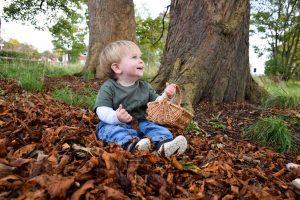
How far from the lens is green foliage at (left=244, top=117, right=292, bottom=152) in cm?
328

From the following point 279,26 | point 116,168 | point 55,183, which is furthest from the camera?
point 279,26

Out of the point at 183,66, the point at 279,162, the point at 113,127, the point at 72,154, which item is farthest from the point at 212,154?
the point at 183,66

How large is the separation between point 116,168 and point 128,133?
3.08 feet

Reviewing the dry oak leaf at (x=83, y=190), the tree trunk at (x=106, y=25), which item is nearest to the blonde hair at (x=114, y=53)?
the dry oak leaf at (x=83, y=190)

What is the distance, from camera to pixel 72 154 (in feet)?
6.75

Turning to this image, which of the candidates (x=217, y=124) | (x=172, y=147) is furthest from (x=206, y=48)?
(x=172, y=147)

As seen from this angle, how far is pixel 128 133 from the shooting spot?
9.04 ft

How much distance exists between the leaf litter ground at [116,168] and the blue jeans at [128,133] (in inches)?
4.5

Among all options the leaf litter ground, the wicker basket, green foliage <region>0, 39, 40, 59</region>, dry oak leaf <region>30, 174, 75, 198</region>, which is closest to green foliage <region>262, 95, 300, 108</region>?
the leaf litter ground

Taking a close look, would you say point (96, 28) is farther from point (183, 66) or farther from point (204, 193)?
point (204, 193)

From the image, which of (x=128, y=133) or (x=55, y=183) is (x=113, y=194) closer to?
(x=55, y=183)

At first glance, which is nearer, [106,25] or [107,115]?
[107,115]

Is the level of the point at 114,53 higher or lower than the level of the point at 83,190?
higher

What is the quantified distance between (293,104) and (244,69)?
3.36 feet
